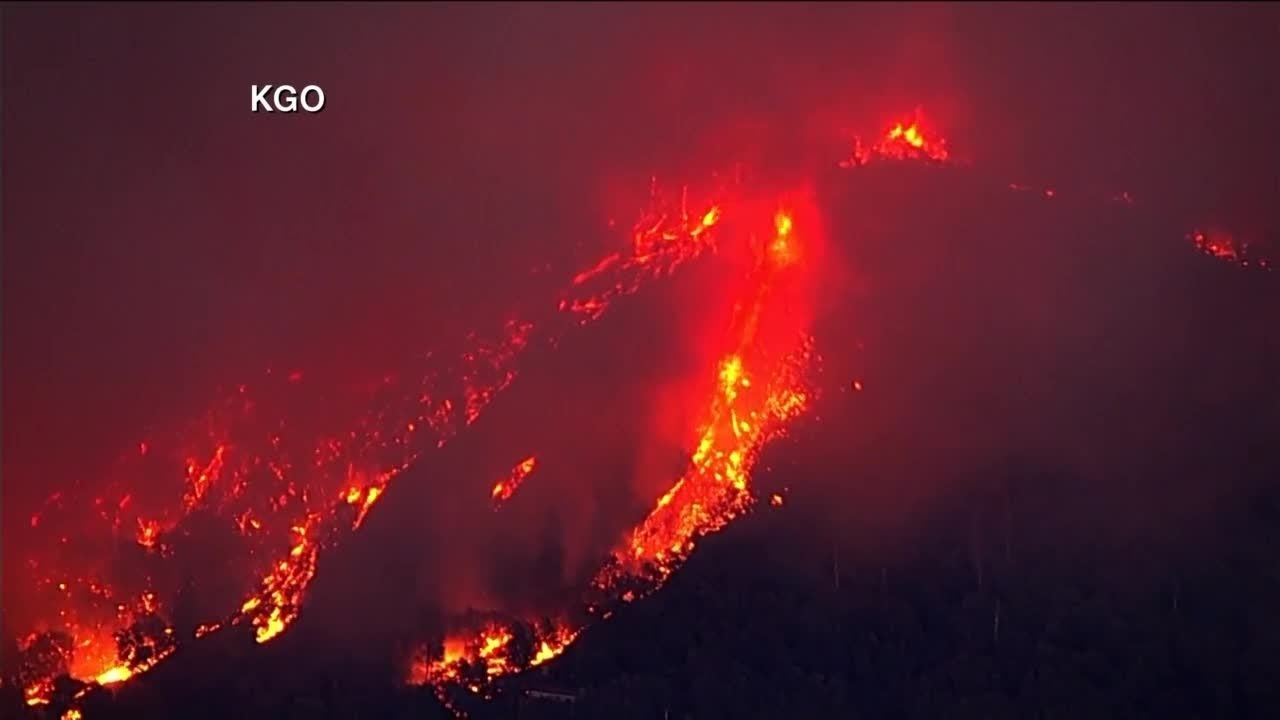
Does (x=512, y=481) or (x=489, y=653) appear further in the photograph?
(x=512, y=481)

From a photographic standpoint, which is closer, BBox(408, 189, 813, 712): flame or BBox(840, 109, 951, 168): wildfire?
BBox(408, 189, 813, 712): flame

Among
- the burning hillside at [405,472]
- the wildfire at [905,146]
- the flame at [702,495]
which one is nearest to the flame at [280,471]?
the burning hillside at [405,472]

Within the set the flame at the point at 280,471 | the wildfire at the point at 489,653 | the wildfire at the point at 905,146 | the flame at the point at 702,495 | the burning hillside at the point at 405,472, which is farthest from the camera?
the wildfire at the point at 905,146

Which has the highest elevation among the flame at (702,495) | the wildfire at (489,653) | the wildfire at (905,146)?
the wildfire at (905,146)

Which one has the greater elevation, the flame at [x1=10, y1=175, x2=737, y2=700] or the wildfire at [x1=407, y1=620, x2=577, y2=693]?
the flame at [x1=10, y1=175, x2=737, y2=700]

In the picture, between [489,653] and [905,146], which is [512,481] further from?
[905,146]

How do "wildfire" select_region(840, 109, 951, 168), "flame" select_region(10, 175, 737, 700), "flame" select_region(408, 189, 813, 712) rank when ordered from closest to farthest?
"flame" select_region(408, 189, 813, 712)
"flame" select_region(10, 175, 737, 700)
"wildfire" select_region(840, 109, 951, 168)

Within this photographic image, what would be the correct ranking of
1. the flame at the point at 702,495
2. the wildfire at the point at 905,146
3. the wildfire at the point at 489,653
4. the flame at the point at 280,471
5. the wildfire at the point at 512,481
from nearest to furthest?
the wildfire at the point at 489,653 < the flame at the point at 702,495 < the flame at the point at 280,471 < the wildfire at the point at 512,481 < the wildfire at the point at 905,146

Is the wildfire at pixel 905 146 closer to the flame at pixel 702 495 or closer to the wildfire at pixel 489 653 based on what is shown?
the flame at pixel 702 495

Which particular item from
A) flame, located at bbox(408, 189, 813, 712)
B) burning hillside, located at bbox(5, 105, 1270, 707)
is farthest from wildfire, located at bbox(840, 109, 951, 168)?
flame, located at bbox(408, 189, 813, 712)

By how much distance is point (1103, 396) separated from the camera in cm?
2130

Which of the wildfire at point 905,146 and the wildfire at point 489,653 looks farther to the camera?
the wildfire at point 905,146

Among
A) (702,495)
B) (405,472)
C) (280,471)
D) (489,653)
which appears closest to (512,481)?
(405,472)

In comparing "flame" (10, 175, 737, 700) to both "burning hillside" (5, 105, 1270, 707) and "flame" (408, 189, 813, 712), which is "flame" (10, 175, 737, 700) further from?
"flame" (408, 189, 813, 712)
